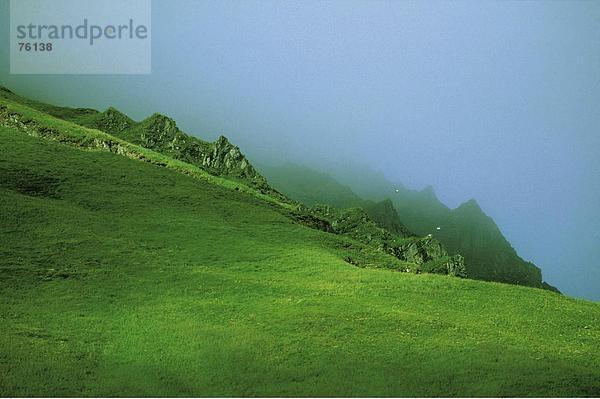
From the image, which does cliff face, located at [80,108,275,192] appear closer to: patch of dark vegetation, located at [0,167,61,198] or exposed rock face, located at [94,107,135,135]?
exposed rock face, located at [94,107,135,135]

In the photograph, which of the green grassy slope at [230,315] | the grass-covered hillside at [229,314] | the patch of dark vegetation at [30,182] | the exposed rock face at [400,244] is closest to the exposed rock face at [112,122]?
the exposed rock face at [400,244]

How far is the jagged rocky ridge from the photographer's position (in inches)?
3910

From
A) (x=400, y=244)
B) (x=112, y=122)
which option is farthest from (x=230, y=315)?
(x=112, y=122)

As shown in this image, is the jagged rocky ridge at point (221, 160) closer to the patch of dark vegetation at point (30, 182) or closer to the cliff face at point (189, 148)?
the cliff face at point (189, 148)

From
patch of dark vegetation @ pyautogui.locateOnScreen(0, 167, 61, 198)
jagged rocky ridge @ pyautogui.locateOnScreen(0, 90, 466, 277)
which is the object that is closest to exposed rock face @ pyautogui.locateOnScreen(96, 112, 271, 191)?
jagged rocky ridge @ pyautogui.locateOnScreen(0, 90, 466, 277)

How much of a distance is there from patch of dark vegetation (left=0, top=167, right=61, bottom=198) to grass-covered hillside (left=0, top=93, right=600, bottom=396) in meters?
0.23

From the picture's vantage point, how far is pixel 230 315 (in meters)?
42.7

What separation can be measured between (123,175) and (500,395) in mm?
64010

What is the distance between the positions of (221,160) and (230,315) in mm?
79404

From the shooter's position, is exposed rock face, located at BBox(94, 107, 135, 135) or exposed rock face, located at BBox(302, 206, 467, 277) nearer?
exposed rock face, located at BBox(302, 206, 467, 277)

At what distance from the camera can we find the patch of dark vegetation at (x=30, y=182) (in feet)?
225

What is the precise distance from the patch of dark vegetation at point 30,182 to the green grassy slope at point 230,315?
9.3 inches

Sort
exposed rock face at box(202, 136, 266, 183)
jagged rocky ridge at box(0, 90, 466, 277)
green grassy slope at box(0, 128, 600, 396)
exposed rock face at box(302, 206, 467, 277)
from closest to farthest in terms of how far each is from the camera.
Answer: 1. green grassy slope at box(0, 128, 600, 396)
2. jagged rocky ridge at box(0, 90, 466, 277)
3. exposed rock face at box(302, 206, 467, 277)
4. exposed rock face at box(202, 136, 266, 183)

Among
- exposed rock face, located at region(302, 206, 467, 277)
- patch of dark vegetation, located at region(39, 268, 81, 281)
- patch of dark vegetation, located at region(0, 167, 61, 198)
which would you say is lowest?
exposed rock face, located at region(302, 206, 467, 277)
